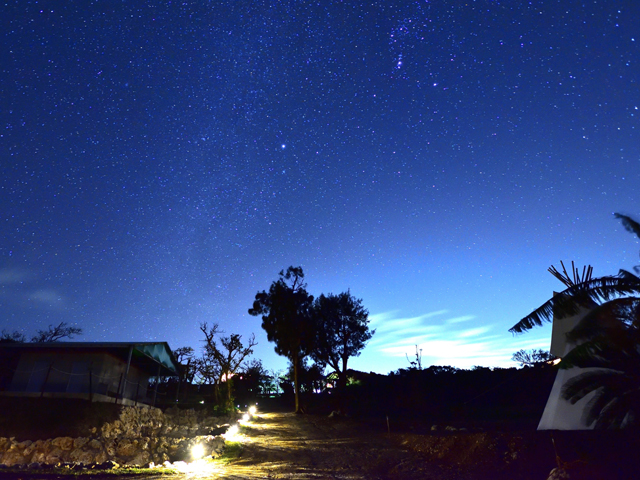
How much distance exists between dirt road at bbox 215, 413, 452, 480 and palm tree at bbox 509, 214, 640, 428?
5.42 m

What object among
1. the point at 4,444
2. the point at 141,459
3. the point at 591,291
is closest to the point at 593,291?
the point at 591,291

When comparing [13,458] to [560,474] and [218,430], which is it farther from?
[560,474]

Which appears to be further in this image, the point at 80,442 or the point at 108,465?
the point at 80,442

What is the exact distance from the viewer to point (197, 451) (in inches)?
578

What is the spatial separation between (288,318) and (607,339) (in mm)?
28372

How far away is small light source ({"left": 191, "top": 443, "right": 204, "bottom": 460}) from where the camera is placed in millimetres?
14258

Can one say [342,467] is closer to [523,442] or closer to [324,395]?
[523,442]

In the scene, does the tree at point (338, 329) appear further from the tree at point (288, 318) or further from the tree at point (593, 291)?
the tree at point (593, 291)

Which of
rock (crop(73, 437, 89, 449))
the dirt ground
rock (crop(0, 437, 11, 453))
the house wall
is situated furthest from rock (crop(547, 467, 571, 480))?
the house wall

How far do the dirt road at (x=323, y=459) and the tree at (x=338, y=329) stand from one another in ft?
76.1

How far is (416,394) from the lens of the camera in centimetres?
3406

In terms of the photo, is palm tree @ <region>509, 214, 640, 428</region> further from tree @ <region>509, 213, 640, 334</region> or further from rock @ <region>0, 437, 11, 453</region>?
rock @ <region>0, 437, 11, 453</region>

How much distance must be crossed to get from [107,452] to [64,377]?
37.2 feet

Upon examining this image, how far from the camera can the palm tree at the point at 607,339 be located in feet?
37.1
